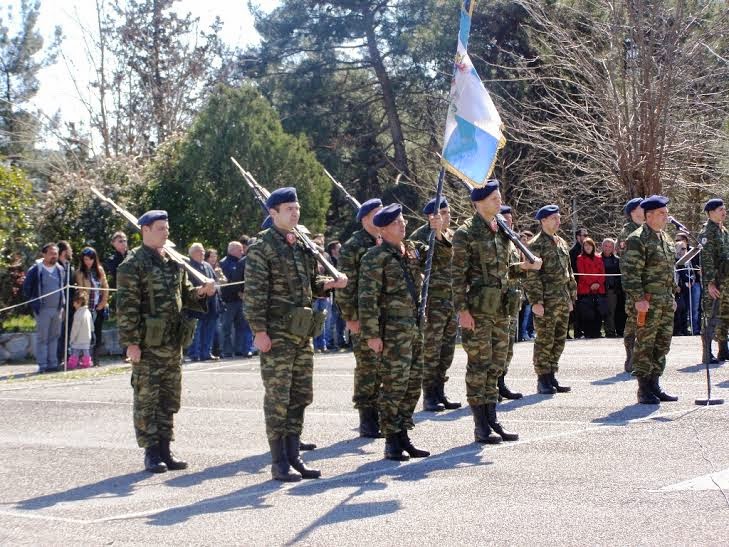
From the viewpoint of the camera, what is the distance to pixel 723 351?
A: 52.6 ft

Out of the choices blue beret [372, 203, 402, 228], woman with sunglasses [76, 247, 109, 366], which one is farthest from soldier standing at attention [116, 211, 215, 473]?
woman with sunglasses [76, 247, 109, 366]

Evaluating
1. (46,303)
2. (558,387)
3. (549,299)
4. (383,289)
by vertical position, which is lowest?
(558,387)

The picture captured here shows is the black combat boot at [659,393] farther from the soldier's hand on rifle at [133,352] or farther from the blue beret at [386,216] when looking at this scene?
the soldier's hand on rifle at [133,352]

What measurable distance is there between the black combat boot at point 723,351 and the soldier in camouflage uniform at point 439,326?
5413mm

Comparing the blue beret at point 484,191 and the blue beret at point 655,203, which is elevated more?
the blue beret at point 655,203

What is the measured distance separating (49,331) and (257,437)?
8.29 m

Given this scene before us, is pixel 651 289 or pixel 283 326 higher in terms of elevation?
pixel 651 289

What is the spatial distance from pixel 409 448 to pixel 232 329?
11075 millimetres

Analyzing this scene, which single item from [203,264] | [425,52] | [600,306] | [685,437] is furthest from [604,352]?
[425,52]

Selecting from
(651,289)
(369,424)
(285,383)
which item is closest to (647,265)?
(651,289)

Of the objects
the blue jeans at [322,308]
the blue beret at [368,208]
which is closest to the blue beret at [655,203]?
the blue beret at [368,208]

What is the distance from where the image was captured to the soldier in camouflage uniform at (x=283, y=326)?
28.5 feet

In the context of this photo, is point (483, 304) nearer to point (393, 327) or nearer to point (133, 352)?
point (393, 327)

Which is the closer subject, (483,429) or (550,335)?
(483,429)
